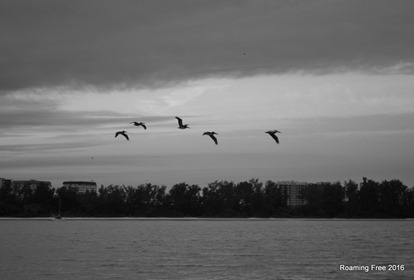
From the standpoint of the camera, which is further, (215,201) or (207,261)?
(215,201)

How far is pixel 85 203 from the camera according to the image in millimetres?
158500

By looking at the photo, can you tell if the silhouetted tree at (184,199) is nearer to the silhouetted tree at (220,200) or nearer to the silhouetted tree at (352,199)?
the silhouetted tree at (220,200)

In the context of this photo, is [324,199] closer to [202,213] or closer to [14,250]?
[202,213]

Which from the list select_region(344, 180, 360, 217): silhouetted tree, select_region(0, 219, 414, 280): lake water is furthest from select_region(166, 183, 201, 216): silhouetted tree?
select_region(0, 219, 414, 280): lake water

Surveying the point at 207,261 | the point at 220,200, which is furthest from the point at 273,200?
the point at 207,261

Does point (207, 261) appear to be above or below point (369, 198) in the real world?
below

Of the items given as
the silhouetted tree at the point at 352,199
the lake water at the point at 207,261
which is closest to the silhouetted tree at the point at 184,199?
the silhouetted tree at the point at 352,199

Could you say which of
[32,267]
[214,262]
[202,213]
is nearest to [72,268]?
[32,267]

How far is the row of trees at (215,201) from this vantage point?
15262cm

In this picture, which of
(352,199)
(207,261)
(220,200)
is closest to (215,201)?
(220,200)

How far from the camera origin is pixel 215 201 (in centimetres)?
15562

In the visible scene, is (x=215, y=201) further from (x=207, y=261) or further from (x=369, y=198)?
(x=207, y=261)

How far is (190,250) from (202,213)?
3815 inches

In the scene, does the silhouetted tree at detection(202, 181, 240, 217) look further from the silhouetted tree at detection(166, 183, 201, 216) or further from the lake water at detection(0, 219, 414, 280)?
the lake water at detection(0, 219, 414, 280)
